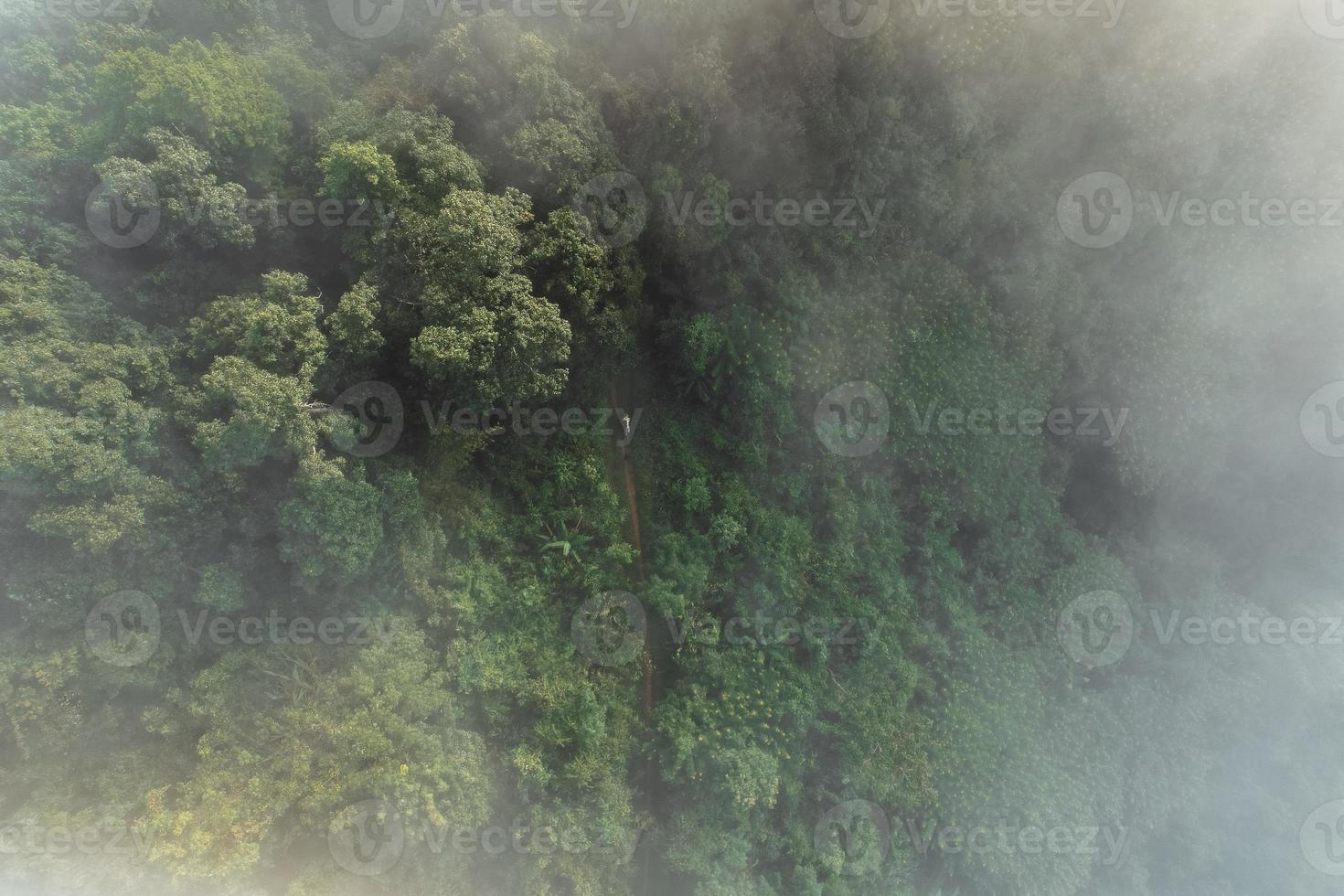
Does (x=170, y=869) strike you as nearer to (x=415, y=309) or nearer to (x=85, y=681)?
(x=85, y=681)

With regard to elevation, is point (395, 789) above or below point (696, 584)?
below

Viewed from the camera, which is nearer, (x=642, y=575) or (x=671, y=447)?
(x=642, y=575)

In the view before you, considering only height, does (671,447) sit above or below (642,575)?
above

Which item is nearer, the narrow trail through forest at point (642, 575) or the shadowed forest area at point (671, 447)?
the shadowed forest area at point (671, 447)

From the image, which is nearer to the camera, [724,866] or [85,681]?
[85,681]

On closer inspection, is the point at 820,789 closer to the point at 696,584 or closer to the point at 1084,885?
the point at 696,584

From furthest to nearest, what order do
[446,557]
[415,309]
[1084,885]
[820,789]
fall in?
[1084,885] → [820,789] → [446,557] → [415,309]

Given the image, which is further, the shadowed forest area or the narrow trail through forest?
the narrow trail through forest

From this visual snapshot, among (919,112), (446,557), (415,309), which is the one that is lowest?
(446,557)

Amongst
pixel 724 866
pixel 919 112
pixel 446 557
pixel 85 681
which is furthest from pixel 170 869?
pixel 919 112

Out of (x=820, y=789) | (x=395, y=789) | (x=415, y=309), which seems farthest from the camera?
(x=820, y=789)
